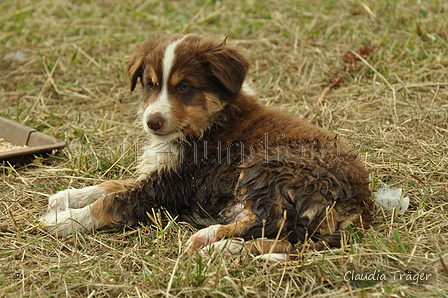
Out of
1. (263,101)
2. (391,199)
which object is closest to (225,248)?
(391,199)

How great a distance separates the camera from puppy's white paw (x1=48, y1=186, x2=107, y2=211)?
435cm

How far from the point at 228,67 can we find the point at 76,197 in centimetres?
168

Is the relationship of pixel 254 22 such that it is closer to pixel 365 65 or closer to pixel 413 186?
pixel 365 65

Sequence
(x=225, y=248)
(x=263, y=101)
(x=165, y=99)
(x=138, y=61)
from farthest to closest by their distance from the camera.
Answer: (x=263, y=101) → (x=138, y=61) → (x=165, y=99) → (x=225, y=248)

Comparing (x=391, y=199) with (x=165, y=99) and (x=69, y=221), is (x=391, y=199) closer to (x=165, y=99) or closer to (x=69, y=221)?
(x=165, y=99)

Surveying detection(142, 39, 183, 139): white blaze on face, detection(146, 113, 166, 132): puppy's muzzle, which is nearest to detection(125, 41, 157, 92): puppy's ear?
detection(142, 39, 183, 139): white blaze on face

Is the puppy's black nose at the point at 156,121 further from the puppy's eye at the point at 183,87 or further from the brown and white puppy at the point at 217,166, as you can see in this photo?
the puppy's eye at the point at 183,87

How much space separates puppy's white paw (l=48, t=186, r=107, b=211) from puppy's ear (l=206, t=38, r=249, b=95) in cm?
138

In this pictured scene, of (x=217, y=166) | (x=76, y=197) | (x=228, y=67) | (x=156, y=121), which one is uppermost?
(x=228, y=67)

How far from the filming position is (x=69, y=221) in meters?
4.02

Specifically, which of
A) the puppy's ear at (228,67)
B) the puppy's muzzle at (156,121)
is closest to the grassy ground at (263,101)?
the puppy's muzzle at (156,121)

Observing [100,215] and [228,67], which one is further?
[228,67]

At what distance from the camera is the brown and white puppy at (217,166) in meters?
3.66

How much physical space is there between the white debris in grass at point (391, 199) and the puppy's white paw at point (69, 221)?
7.39 ft
